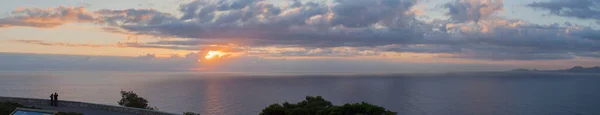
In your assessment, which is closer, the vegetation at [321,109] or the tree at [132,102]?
the vegetation at [321,109]

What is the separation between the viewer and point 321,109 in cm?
2545

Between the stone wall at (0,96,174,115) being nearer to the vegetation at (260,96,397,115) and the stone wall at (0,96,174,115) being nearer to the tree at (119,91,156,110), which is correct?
the tree at (119,91,156,110)

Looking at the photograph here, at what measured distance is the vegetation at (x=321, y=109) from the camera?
22962mm

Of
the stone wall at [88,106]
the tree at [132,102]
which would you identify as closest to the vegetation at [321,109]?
the stone wall at [88,106]

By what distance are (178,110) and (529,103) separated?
2924 inches

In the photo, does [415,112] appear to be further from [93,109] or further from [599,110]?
[93,109]

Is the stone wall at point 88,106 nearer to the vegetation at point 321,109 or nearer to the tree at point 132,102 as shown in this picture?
the tree at point 132,102

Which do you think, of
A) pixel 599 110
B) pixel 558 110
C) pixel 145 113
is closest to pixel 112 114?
pixel 145 113

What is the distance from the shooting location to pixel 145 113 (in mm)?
24875

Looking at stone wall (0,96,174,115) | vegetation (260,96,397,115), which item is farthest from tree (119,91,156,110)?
vegetation (260,96,397,115)

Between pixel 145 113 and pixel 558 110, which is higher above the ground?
pixel 145 113

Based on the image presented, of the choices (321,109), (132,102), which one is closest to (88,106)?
(132,102)

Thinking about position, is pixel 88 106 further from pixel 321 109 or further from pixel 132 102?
pixel 321 109

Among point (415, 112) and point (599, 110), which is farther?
point (599, 110)
